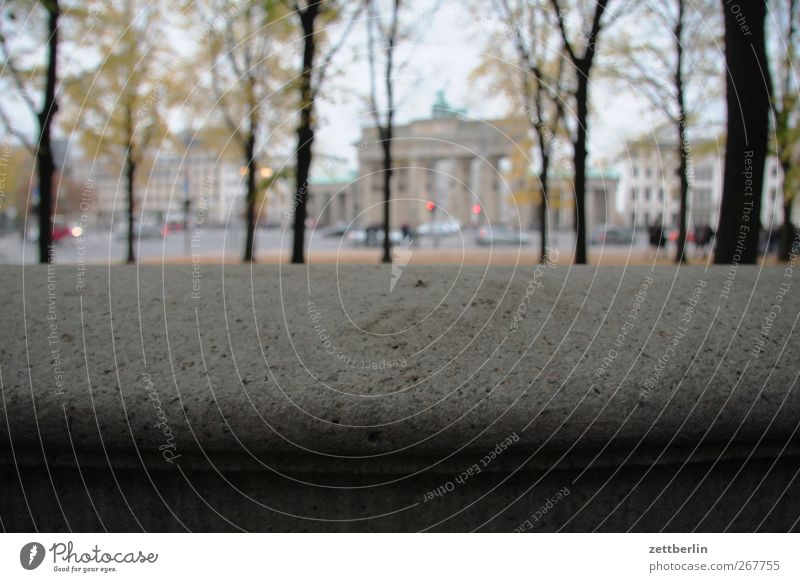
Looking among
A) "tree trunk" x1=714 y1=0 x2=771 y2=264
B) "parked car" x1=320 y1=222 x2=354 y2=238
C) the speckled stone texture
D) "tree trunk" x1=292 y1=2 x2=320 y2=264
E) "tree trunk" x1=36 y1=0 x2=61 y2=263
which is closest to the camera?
the speckled stone texture

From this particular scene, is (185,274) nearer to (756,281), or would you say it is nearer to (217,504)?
(217,504)

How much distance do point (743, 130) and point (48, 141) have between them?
496 cm

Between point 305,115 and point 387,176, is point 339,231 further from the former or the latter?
point 305,115

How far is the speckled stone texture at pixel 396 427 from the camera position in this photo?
1.97 meters

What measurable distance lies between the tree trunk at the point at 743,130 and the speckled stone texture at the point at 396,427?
1915mm

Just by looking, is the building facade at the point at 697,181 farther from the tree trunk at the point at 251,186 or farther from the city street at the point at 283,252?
the tree trunk at the point at 251,186

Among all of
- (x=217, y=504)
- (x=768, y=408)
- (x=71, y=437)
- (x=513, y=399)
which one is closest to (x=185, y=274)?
(x=71, y=437)

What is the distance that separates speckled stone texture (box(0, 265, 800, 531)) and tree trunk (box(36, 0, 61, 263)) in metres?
2.42

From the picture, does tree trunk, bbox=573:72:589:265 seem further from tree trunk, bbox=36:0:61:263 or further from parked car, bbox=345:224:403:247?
parked car, bbox=345:224:403:247

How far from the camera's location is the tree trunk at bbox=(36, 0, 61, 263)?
3859 mm

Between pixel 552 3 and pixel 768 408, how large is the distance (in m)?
2.46

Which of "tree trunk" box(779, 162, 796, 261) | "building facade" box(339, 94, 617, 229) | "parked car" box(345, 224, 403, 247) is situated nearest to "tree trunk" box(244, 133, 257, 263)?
"building facade" box(339, 94, 617, 229)

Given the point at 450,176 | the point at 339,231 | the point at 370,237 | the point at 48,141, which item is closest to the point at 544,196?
the point at 450,176

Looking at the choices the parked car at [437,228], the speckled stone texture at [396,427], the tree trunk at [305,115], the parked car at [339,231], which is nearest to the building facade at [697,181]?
the speckled stone texture at [396,427]
